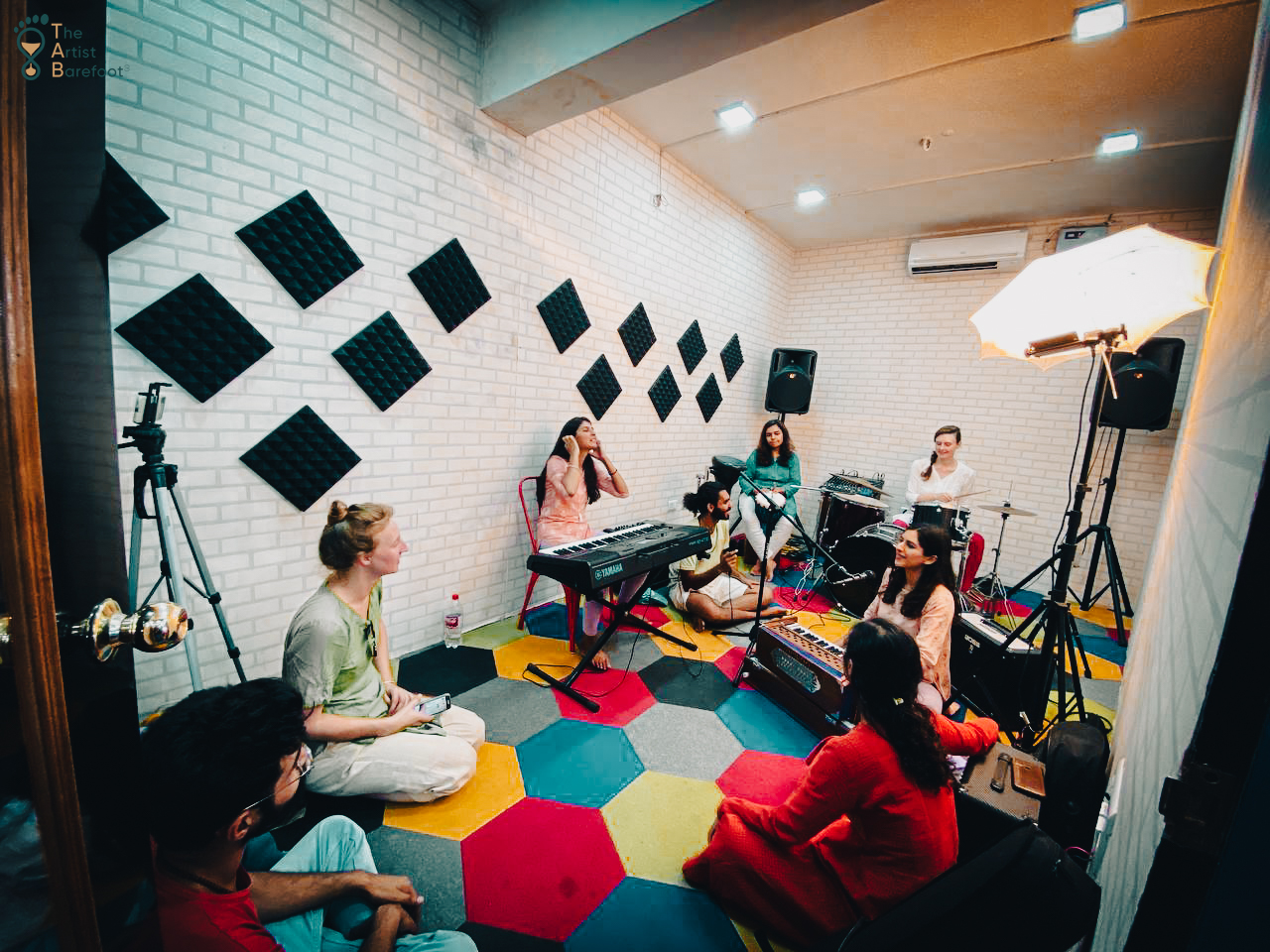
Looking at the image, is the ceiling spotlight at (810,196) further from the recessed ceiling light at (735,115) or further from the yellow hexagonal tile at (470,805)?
the yellow hexagonal tile at (470,805)

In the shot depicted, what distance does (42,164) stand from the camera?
0.44 m

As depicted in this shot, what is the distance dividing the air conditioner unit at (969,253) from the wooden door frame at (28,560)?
6121 millimetres

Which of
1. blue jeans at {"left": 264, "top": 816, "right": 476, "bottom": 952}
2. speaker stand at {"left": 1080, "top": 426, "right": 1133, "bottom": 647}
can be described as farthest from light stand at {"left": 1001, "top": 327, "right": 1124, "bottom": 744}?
blue jeans at {"left": 264, "top": 816, "right": 476, "bottom": 952}

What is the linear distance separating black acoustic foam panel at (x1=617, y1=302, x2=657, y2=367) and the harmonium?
7.62 ft

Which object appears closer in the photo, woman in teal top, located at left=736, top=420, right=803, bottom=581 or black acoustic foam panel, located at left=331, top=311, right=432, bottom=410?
black acoustic foam panel, located at left=331, top=311, right=432, bottom=410

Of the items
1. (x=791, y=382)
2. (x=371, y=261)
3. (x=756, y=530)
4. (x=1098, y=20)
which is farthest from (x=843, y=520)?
(x=371, y=261)

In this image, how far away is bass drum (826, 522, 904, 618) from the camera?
12.3ft

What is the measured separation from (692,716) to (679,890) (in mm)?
929

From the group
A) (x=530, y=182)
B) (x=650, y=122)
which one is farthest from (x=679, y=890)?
(x=650, y=122)

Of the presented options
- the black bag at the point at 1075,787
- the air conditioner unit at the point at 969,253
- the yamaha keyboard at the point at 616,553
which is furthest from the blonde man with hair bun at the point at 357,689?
the air conditioner unit at the point at 969,253

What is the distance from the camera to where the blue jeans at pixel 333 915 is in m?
1.10

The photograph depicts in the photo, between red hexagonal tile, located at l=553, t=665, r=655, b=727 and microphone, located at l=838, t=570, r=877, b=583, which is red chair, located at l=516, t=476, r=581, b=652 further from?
microphone, located at l=838, t=570, r=877, b=583

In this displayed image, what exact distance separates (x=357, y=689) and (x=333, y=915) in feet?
2.29

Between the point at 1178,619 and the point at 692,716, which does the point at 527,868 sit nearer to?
the point at 692,716
